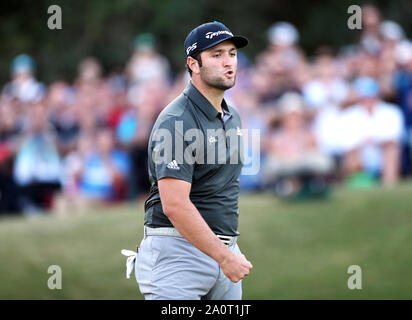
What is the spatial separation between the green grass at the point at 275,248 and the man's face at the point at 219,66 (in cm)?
448

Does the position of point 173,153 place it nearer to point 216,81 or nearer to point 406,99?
point 216,81

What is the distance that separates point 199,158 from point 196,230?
1.50ft

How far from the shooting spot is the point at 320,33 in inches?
758

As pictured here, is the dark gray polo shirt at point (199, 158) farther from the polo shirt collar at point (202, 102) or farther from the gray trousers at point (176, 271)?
the gray trousers at point (176, 271)

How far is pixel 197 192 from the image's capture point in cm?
503

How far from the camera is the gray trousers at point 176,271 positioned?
4.96m

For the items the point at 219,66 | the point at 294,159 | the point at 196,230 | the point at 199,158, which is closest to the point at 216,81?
the point at 219,66

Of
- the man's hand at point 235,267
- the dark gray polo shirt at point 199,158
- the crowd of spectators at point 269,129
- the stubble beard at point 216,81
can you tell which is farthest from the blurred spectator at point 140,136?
the man's hand at point 235,267

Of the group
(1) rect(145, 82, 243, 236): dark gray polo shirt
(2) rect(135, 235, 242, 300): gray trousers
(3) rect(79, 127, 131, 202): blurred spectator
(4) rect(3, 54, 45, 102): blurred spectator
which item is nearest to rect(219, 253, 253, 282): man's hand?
(2) rect(135, 235, 242, 300): gray trousers

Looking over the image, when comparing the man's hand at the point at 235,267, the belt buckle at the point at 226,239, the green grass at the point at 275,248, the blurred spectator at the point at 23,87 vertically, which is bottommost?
the green grass at the point at 275,248

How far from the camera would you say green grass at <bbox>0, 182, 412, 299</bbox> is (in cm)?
922

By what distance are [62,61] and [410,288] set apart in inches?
458

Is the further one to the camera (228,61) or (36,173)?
(36,173)
